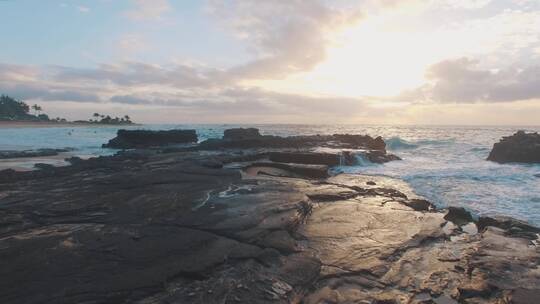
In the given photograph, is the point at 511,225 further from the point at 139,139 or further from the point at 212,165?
the point at 139,139

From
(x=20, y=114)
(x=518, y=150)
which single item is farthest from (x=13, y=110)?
(x=518, y=150)

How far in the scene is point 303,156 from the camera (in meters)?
22.4

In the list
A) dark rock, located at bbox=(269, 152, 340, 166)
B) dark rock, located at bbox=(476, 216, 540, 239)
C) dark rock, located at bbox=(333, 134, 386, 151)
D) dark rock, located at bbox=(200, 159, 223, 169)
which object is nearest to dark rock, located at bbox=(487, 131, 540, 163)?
dark rock, located at bbox=(333, 134, 386, 151)

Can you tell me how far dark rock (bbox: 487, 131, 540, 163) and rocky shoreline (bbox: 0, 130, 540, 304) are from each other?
74.9 feet

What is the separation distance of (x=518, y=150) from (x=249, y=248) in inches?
1205

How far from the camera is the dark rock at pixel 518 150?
96.3 feet

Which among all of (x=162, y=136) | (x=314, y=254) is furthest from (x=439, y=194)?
(x=162, y=136)

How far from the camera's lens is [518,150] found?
99.3 ft

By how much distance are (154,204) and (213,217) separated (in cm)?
222

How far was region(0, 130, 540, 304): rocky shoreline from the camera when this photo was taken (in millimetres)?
5523

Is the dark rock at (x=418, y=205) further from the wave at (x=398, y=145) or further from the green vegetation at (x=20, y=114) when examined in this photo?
the green vegetation at (x=20, y=114)

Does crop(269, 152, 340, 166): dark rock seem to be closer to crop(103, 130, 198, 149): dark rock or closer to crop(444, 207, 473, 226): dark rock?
crop(444, 207, 473, 226): dark rock

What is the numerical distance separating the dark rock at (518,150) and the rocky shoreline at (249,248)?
899 inches

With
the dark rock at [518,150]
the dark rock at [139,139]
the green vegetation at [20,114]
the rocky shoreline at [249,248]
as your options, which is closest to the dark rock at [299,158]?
the rocky shoreline at [249,248]
